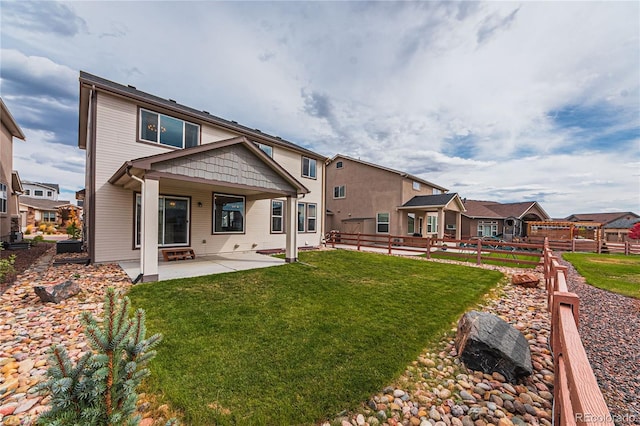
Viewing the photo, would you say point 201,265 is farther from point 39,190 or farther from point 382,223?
point 39,190

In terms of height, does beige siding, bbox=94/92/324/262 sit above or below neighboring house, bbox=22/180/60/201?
below

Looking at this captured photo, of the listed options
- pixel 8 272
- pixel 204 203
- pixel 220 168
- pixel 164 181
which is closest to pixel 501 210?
pixel 204 203

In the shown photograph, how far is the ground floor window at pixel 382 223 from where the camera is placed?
63.9 feet

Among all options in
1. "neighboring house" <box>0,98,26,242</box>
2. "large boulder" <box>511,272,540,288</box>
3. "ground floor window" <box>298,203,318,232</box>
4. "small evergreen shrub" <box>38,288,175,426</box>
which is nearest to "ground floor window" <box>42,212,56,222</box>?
"neighboring house" <box>0,98,26,242</box>

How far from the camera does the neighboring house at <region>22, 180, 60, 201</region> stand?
4091 centimetres

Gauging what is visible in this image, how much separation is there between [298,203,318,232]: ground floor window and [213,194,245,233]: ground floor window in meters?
3.61

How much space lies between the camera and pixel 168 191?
31.6 ft

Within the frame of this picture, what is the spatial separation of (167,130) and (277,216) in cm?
620

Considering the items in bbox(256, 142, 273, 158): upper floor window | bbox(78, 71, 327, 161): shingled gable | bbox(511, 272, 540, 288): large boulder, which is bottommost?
bbox(511, 272, 540, 288): large boulder

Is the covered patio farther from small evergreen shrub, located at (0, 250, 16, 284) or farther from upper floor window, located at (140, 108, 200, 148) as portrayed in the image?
small evergreen shrub, located at (0, 250, 16, 284)

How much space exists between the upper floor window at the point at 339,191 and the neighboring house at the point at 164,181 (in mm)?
11042

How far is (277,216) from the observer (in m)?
13.4

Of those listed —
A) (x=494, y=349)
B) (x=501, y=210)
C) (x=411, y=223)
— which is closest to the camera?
(x=494, y=349)

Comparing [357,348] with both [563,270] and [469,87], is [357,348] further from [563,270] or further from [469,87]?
[469,87]
